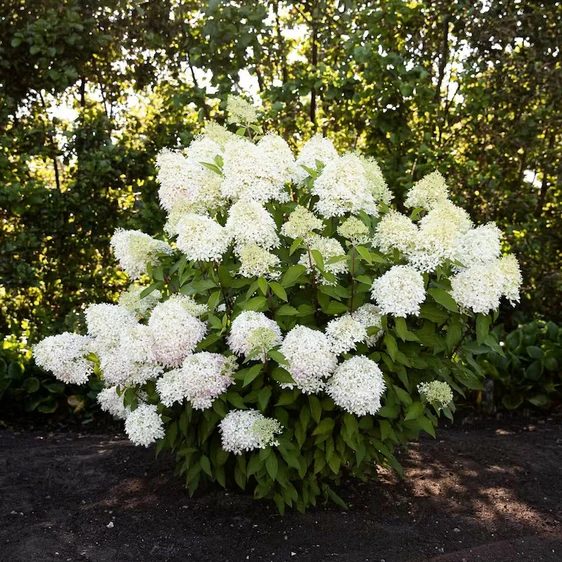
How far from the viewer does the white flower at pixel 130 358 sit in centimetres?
291

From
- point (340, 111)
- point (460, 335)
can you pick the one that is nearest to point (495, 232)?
point (460, 335)

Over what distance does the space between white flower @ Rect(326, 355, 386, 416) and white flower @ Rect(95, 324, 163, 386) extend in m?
0.73

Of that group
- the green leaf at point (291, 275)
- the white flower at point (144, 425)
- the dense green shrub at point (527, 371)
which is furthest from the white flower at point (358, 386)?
the dense green shrub at point (527, 371)

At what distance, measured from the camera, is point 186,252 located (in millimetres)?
2873

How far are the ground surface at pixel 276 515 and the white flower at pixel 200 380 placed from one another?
2.08 ft

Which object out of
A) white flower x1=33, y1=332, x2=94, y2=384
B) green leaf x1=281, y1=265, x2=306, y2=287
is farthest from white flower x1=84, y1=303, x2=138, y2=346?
green leaf x1=281, y1=265, x2=306, y2=287

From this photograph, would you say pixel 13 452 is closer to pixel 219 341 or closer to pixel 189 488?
pixel 189 488

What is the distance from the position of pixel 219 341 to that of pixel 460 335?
38.2 inches

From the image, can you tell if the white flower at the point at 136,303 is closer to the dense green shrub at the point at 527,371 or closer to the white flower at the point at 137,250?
the white flower at the point at 137,250

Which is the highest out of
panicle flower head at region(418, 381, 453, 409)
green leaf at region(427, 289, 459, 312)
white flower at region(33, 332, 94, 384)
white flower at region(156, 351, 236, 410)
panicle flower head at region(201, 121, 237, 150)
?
panicle flower head at region(201, 121, 237, 150)

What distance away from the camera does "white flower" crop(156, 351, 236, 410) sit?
2.79m

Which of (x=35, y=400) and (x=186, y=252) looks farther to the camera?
(x=35, y=400)

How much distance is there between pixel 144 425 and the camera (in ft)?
9.82

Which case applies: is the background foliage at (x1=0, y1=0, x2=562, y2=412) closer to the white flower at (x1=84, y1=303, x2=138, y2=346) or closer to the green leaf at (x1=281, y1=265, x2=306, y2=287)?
the white flower at (x1=84, y1=303, x2=138, y2=346)
